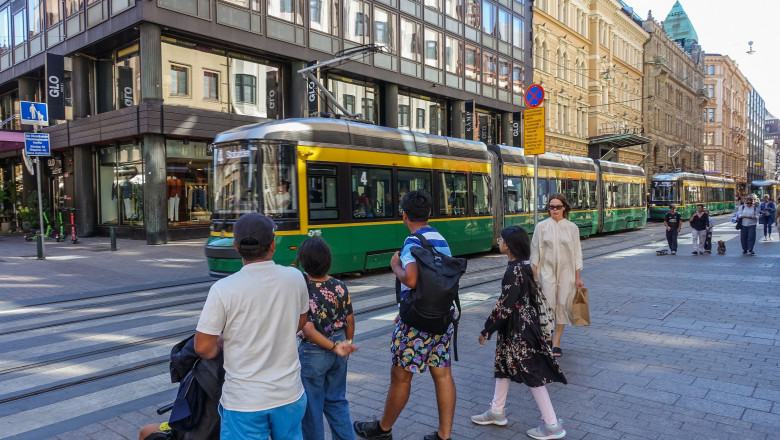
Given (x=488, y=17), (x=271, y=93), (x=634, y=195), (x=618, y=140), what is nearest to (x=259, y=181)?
(x=271, y=93)

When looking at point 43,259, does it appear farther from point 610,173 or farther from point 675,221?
point 610,173

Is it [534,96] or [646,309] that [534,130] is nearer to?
[534,96]

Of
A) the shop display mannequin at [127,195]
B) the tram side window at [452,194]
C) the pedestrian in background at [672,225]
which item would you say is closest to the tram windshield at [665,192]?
the pedestrian in background at [672,225]

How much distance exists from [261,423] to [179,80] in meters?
20.9

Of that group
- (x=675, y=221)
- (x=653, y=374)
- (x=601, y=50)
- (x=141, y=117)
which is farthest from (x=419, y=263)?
(x=601, y=50)

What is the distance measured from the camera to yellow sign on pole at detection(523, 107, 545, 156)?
372 inches

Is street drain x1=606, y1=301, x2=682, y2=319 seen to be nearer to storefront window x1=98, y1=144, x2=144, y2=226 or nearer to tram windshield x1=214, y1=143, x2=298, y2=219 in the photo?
Answer: tram windshield x1=214, y1=143, x2=298, y2=219

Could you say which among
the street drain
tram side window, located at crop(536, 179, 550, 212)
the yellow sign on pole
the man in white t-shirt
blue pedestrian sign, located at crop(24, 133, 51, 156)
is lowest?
the street drain

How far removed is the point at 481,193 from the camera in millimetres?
15188

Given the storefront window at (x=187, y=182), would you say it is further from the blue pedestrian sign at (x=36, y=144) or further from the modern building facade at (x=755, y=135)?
the modern building facade at (x=755, y=135)

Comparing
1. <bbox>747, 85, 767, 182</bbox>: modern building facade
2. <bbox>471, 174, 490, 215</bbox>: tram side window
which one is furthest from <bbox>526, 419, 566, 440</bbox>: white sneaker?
<bbox>747, 85, 767, 182</bbox>: modern building facade

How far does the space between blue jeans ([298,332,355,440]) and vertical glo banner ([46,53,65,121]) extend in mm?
24025

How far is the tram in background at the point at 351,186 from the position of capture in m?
9.92

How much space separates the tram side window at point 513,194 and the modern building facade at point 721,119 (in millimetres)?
78559
